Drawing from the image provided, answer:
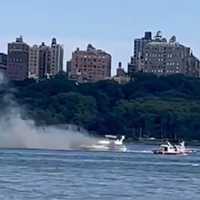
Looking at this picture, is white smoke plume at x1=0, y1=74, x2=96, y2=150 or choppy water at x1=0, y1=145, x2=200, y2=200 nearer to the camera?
choppy water at x1=0, y1=145, x2=200, y2=200

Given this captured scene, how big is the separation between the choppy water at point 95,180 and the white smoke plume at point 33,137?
53958mm

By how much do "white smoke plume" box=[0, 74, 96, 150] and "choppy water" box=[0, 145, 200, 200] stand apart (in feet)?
177

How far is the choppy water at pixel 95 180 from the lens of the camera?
7762 centimetres

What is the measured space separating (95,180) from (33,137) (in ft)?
291

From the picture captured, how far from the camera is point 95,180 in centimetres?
9025

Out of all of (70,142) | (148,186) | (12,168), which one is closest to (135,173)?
(12,168)

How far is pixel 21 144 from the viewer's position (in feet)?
580

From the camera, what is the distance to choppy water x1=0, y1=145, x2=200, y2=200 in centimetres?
7762

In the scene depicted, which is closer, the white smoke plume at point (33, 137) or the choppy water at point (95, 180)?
the choppy water at point (95, 180)

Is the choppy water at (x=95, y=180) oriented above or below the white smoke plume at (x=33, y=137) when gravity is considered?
below

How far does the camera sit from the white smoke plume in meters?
176

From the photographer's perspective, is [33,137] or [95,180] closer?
[95,180]

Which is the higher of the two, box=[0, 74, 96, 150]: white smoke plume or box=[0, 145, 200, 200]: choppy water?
box=[0, 74, 96, 150]: white smoke plume

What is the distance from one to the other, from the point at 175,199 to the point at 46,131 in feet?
358
